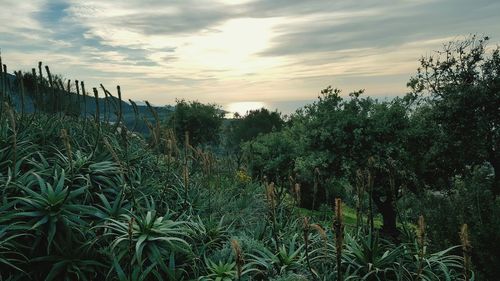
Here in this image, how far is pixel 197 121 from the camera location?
181 feet

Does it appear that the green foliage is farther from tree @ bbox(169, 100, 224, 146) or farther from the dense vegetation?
the dense vegetation

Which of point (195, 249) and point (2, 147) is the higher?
point (2, 147)

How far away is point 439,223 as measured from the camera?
10.5 m

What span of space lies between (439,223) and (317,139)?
48.9 ft

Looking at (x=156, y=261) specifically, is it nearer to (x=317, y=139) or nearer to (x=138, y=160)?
(x=138, y=160)

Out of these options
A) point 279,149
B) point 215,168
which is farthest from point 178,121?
point 215,168

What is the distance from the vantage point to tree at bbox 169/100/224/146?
2137 inches

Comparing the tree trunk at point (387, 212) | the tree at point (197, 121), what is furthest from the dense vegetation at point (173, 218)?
the tree at point (197, 121)

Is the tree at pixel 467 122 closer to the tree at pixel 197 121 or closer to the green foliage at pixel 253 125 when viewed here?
the tree at pixel 197 121

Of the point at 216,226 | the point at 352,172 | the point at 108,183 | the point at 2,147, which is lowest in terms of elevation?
the point at 352,172

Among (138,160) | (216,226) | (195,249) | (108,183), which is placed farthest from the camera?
(138,160)

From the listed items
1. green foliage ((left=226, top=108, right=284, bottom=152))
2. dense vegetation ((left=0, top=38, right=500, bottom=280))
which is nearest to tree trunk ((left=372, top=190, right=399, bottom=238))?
dense vegetation ((left=0, top=38, right=500, bottom=280))

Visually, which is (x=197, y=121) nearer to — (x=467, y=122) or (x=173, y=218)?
(x=467, y=122)

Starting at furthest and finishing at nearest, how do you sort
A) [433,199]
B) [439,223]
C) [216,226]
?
[433,199], [439,223], [216,226]
